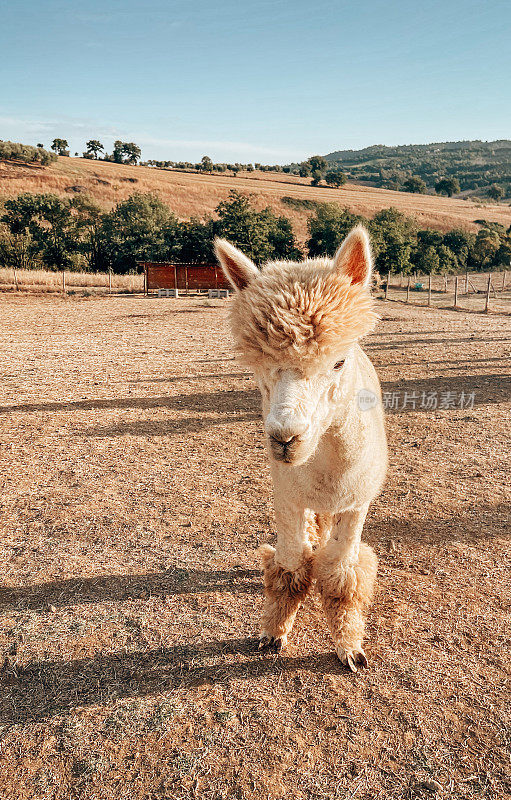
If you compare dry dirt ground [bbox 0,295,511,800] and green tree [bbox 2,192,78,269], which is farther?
green tree [bbox 2,192,78,269]

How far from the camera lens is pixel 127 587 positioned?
13.6 ft

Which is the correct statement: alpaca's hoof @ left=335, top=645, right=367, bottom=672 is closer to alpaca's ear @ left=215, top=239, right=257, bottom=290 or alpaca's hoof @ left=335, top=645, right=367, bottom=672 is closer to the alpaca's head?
the alpaca's head

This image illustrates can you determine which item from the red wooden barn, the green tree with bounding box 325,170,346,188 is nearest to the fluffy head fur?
the red wooden barn

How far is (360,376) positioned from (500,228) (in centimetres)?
7980

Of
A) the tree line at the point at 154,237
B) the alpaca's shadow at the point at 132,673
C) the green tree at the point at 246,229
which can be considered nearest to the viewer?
the alpaca's shadow at the point at 132,673

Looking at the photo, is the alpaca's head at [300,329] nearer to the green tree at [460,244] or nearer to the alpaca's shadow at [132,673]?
the alpaca's shadow at [132,673]

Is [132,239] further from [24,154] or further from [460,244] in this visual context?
[24,154]

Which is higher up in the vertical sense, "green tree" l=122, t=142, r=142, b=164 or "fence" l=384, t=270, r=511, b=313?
"green tree" l=122, t=142, r=142, b=164

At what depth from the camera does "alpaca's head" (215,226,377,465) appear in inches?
80.1

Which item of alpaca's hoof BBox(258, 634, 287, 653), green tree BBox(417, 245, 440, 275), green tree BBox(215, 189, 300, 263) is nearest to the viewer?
alpaca's hoof BBox(258, 634, 287, 653)

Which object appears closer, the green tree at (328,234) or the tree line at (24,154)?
the green tree at (328,234)

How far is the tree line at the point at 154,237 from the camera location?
36.1 m

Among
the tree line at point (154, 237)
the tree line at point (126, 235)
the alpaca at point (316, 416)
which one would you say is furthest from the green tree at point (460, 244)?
the alpaca at point (316, 416)

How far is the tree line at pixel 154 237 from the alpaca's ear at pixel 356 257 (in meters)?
32.9
